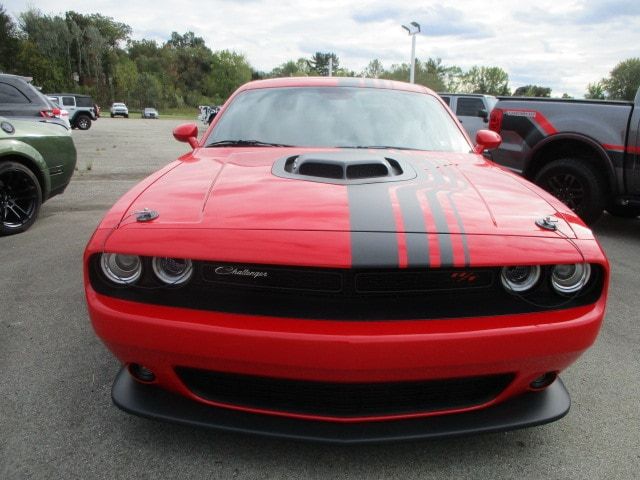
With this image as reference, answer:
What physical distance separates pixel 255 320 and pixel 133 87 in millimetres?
80892

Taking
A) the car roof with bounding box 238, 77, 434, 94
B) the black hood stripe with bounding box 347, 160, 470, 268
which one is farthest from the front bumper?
the car roof with bounding box 238, 77, 434, 94

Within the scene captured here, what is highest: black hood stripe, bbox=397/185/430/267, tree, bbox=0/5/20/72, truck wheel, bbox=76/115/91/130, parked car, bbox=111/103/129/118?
tree, bbox=0/5/20/72

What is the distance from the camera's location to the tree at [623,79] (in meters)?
66.2

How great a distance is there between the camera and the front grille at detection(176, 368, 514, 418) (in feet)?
5.32

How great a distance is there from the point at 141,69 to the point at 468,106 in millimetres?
86571

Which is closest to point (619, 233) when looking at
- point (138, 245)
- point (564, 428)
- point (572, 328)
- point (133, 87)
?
point (564, 428)

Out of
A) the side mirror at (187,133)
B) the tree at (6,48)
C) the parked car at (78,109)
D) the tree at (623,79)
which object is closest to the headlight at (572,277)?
the side mirror at (187,133)

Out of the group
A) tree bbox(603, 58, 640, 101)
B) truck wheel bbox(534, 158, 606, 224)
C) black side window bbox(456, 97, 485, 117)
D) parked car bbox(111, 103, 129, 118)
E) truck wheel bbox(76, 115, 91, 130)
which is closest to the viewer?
truck wheel bbox(534, 158, 606, 224)

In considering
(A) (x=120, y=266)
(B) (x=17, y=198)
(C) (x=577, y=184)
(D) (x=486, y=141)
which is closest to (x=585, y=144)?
(C) (x=577, y=184)

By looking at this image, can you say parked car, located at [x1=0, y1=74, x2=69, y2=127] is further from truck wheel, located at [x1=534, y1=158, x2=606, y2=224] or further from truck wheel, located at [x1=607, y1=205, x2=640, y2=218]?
truck wheel, located at [x1=607, y1=205, x2=640, y2=218]

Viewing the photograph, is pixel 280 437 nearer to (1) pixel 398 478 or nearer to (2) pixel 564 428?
(1) pixel 398 478

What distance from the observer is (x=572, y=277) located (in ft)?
5.48

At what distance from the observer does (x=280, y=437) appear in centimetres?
158

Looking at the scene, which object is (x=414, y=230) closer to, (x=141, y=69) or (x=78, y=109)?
(x=78, y=109)
